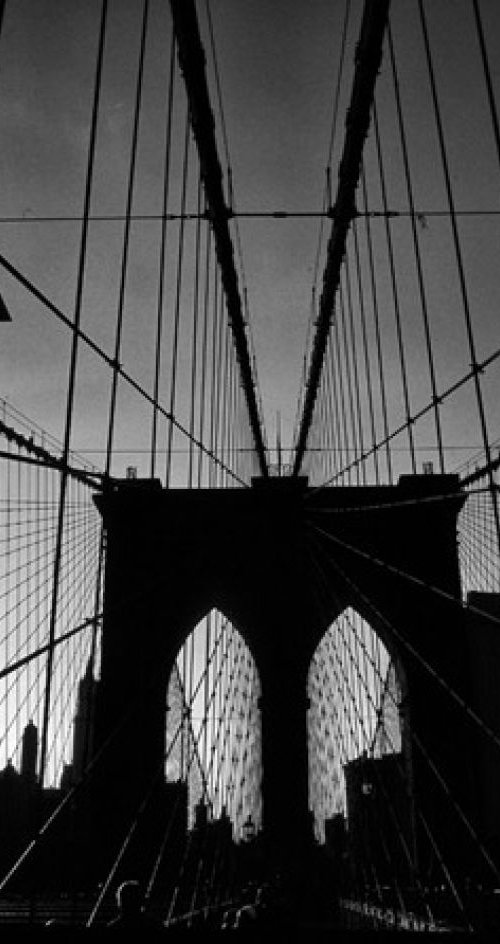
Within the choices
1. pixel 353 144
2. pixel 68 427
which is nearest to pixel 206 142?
pixel 353 144

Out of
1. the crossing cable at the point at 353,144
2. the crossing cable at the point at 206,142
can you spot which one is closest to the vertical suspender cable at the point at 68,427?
the crossing cable at the point at 206,142

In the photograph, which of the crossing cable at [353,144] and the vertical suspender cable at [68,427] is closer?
the vertical suspender cable at [68,427]

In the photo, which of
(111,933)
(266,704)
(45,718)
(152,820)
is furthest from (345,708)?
(111,933)

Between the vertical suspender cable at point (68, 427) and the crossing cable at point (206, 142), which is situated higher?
the crossing cable at point (206, 142)

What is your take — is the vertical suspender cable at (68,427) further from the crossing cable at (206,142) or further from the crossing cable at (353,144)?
the crossing cable at (353,144)

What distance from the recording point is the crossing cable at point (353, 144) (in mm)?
5184

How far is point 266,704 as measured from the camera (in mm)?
14297

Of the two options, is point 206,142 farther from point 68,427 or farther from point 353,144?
point 68,427

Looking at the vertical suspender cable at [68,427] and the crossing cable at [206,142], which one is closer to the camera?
the vertical suspender cable at [68,427]

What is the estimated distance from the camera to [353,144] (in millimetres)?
7254

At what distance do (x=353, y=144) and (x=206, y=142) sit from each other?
1348mm

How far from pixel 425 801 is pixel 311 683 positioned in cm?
322

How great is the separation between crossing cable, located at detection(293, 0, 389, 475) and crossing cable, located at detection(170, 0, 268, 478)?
1.12 meters

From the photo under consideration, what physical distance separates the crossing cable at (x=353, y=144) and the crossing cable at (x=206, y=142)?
112 centimetres
